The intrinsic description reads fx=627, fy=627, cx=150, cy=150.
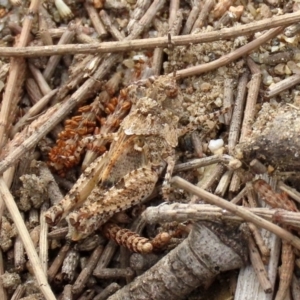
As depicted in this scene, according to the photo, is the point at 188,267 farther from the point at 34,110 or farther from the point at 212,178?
the point at 34,110

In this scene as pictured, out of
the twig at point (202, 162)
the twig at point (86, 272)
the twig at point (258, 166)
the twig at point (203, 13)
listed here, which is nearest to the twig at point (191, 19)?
the twig at point (203, 13)

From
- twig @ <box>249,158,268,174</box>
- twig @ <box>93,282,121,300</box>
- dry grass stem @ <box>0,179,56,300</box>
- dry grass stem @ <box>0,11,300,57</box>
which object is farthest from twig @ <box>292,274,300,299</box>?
dry grass stem @ <box>0,11,300,57</box>

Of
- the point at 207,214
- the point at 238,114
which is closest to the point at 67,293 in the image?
the point at 207,214

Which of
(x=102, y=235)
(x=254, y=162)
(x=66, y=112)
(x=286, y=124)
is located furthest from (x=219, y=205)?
(x=66, y=112)

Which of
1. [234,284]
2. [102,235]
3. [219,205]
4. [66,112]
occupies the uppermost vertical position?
[66,112]

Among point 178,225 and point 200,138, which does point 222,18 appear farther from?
point 178,225

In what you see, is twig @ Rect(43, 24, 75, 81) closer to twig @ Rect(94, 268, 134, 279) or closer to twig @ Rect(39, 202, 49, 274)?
twig @ Rect(39, 202, 49, 274)

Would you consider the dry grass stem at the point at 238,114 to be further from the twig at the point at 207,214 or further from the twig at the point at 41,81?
the twig at the point at 41,81
